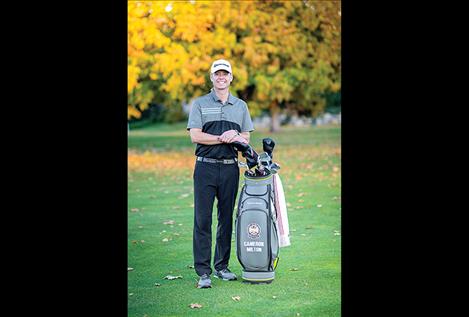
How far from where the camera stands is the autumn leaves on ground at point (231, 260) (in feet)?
20.5

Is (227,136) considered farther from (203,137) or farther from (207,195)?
(207,195)

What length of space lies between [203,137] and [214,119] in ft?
0.63

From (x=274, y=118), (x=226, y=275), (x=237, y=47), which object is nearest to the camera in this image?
(x=226, y=275)

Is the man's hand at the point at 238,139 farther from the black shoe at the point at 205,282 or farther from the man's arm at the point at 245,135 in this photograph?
the black shoe at the point at 205,282

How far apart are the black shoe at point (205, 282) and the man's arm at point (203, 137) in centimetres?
112

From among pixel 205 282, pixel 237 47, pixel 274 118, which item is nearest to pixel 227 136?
pixel 205 282

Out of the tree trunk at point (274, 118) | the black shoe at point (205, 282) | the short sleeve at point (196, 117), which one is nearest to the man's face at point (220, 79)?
the short sleeve at point (196, 117)

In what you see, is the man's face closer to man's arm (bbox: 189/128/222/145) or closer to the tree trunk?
man's arm (bbox: 189/128/222/145)

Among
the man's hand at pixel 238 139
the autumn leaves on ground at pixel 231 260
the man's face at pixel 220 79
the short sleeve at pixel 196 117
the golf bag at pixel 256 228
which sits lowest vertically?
the autumn leaves on ground at pixel 231 260

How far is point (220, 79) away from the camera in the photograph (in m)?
6.68

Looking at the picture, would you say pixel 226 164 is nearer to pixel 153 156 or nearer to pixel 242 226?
pixel 242 226

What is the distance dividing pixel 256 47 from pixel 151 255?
1450 cm

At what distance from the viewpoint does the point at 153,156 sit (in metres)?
22.9
